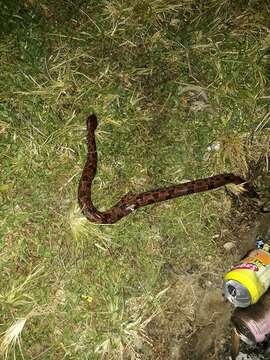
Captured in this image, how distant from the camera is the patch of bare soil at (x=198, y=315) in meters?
4.65

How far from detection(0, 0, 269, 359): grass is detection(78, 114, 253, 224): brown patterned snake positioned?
0.39ft

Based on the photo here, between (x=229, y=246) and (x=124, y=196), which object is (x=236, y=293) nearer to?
(x=229, y=246)

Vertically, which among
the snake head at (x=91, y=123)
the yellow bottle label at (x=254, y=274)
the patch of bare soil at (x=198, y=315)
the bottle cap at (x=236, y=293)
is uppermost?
the snake head at (x=91, y=123)

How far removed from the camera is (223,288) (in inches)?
190

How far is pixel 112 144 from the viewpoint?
204 inches

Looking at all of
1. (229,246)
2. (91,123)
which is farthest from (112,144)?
(229,246)

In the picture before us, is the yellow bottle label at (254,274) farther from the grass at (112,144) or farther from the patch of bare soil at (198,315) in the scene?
the grass at (112,144)

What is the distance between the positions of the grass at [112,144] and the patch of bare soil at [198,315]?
136 mm

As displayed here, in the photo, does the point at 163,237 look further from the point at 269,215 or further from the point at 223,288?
the point at 269,215

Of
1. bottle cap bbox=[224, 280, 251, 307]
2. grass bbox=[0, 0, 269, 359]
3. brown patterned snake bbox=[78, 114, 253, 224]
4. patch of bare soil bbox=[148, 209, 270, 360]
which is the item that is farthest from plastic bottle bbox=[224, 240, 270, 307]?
brown patterned snake bbox=[78, 114, 253, 224]

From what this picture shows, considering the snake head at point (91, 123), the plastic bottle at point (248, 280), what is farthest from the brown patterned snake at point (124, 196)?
the plastic bottle at point (248, 280)

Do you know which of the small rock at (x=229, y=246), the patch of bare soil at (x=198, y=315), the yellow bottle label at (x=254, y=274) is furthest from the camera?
the small rock at (x=229, y=246)

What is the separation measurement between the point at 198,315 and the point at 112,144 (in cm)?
224

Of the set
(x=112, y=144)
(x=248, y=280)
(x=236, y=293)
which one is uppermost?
(x=112, y=144)
